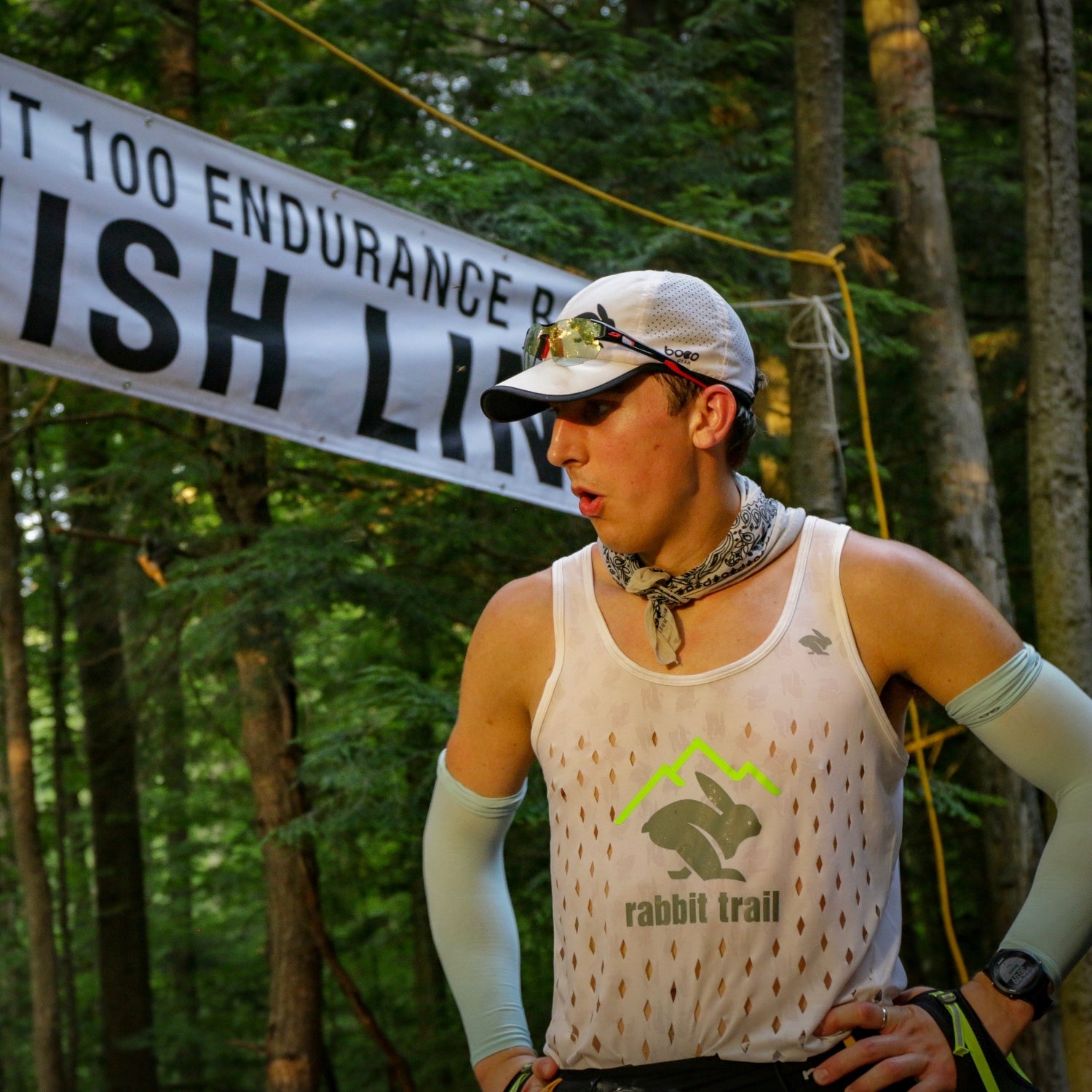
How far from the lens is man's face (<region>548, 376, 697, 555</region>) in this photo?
2.01 m

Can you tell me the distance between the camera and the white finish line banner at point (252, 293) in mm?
3135

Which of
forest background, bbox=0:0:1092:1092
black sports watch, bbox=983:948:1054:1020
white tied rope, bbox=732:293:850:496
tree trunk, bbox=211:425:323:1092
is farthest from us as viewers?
Answer: tree trunk, bbox=211:425:323:1092

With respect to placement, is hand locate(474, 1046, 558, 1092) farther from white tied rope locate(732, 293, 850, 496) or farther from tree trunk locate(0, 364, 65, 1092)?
tree trunk locate(0, 364, 65, 1092)

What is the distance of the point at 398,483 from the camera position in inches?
275

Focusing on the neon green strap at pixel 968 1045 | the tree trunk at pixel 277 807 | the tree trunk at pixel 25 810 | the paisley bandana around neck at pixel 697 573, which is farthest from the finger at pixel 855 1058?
the tree trunk at pixel 25 810

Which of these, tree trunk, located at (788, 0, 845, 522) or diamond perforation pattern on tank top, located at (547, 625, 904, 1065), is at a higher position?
tree trunk, located at (788, 0, 845, 522)

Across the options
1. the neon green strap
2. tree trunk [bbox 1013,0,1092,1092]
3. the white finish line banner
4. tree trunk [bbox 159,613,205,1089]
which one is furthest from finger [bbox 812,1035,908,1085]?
tree trunk [bbox 159,613,205,1089]

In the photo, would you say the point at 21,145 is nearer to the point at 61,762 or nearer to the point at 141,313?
the point at 141,313

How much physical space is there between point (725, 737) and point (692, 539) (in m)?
0.33

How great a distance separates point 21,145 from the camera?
10.2 feet

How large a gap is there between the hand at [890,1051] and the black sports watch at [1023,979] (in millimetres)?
130

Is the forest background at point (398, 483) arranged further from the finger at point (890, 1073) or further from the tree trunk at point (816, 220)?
the finger at point (890, 1073)

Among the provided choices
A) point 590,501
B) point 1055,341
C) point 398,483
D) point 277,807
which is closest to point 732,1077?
point 590,501

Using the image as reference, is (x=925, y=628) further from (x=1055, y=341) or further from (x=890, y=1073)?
A: (x=1055, y=341)
